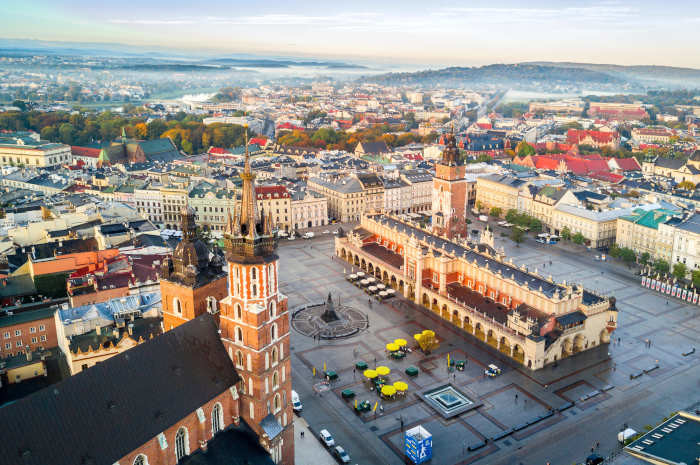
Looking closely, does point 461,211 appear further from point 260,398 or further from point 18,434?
point 18,434

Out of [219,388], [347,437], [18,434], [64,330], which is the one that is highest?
[18,434]

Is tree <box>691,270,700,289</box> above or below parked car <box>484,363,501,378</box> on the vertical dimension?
above

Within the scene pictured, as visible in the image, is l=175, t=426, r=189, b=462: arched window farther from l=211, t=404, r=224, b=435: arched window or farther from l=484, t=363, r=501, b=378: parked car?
l=484, t=363, r=501, b=378: parked car

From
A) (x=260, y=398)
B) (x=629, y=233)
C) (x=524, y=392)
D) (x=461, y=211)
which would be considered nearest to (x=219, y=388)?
(x=260, y=398)

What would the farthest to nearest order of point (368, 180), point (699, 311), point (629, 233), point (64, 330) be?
point (368, 180)
point (629, 233)
point (699, 311)
point (64, 330)

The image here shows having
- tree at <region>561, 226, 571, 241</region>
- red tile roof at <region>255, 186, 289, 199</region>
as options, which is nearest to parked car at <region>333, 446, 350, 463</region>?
red tile roof at <region>255, 186, 289, 199</region>

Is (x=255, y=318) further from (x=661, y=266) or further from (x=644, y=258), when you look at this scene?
(x=644, y=258)
